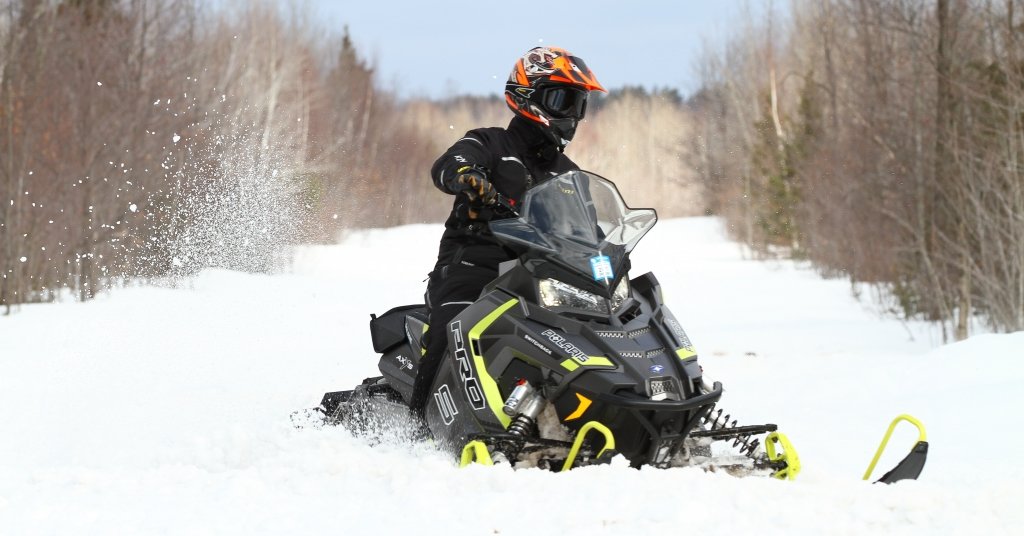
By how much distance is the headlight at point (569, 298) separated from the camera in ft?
15.3

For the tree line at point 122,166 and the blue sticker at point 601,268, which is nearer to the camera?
the blue sticker at point 601,268

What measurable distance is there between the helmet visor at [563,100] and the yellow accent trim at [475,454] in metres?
1.70

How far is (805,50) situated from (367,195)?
16.6m

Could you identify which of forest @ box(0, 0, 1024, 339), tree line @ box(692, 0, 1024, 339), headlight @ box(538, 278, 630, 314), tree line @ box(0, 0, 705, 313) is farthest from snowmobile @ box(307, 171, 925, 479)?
tree line @ box(692, 0, 1024, 339)

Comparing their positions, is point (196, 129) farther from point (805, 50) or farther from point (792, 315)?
point (805, 50)

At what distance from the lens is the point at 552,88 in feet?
17.4

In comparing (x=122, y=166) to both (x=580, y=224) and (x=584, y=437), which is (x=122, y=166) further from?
(x=584, y=437)

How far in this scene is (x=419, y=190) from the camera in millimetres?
62750

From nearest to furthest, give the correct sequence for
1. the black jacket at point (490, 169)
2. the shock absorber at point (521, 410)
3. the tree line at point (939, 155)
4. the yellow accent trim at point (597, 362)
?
1. the yellow accent trim at point (597, 362)
2. the shock absorber at point (521, 410)
3. the black jacket at point (490, 169)
4. the tree line at point (939, 155)

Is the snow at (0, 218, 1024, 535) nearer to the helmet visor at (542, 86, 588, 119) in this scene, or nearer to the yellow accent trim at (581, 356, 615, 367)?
the yellow accent trim at (581, 356, 615, 367)

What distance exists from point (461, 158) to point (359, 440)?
5.71 ft

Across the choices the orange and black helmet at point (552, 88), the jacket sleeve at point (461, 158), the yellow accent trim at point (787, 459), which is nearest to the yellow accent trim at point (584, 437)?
the yellow accent trim at point (787, 459)

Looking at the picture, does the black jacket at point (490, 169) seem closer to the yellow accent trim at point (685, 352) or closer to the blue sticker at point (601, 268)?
→ the blue sticker at point (601, 268)

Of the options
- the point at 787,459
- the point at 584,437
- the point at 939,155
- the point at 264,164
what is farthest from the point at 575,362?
the point at 264,164
